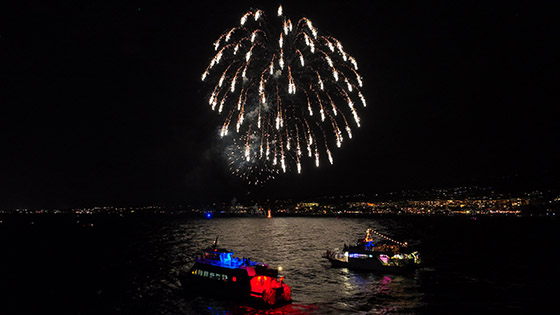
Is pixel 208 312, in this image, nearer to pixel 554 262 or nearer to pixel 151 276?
pixel 151 276

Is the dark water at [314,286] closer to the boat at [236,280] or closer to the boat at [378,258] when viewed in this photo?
the boat at [236,280]

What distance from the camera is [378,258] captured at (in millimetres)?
67938

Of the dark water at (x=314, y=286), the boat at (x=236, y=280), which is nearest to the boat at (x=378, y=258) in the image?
the dark water at (x=314, y=286)

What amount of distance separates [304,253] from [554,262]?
55372 mm

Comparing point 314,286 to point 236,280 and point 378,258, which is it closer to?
point 236,280

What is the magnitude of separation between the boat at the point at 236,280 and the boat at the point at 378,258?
27020mm

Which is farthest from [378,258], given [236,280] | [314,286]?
[236,280]

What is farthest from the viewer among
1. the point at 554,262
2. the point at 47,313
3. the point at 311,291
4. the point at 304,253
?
the point at 304,253

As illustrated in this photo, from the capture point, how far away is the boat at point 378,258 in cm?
6681

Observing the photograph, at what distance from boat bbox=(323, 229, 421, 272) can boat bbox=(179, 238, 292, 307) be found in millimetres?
27020

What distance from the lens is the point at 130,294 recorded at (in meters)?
54.9

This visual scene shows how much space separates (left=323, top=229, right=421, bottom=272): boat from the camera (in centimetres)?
6681

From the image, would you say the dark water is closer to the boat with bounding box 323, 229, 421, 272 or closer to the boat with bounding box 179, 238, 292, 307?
the boat with bounding box 179, 238, 292, 307

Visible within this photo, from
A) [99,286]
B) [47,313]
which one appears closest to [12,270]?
[99,286]
